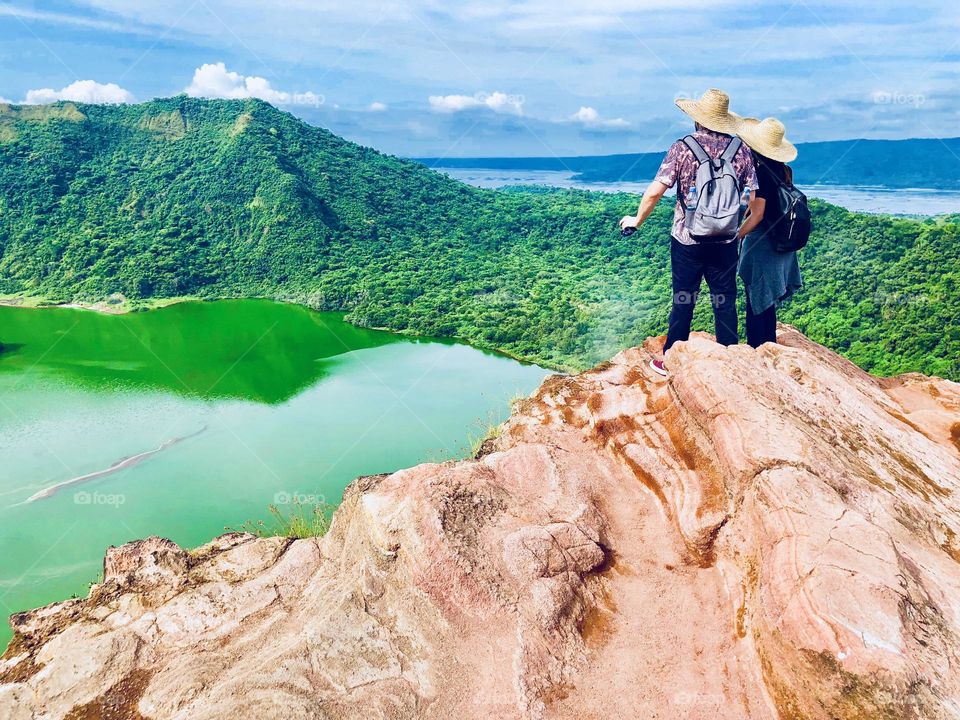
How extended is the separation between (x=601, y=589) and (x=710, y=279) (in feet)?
8.07

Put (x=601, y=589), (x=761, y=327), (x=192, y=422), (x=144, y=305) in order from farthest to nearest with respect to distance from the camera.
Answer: (x=144, y=305)
(x=192, y=422)
(x=761, y=327)
(x=601, y=589)

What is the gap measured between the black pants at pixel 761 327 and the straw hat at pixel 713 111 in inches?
71.8

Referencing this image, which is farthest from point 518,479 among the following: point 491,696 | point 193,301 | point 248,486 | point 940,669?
point 193,301

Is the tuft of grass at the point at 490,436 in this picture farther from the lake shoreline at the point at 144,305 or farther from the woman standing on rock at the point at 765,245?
the lake shoreline at the point at 144,305

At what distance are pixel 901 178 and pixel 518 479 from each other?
88505 millimetres

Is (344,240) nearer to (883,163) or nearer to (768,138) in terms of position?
(768,138)

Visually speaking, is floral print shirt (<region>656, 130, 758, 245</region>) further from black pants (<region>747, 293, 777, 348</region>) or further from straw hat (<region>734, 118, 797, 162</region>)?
black pants (<region>747, 293, 777, 348</region>)

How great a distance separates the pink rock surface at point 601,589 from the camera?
3.03 m

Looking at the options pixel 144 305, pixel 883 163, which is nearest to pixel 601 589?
pixel 144 305

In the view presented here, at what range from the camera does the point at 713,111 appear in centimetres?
444

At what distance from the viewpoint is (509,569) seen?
3.88m

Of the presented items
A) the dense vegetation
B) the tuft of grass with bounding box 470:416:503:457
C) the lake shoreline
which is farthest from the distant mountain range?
the tuft of grass with bounding box 470:416:503:457

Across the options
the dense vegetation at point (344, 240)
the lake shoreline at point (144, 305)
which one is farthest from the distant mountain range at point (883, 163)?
the lake shoreline at point (144, 305)

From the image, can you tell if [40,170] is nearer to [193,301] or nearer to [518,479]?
[193,301]
